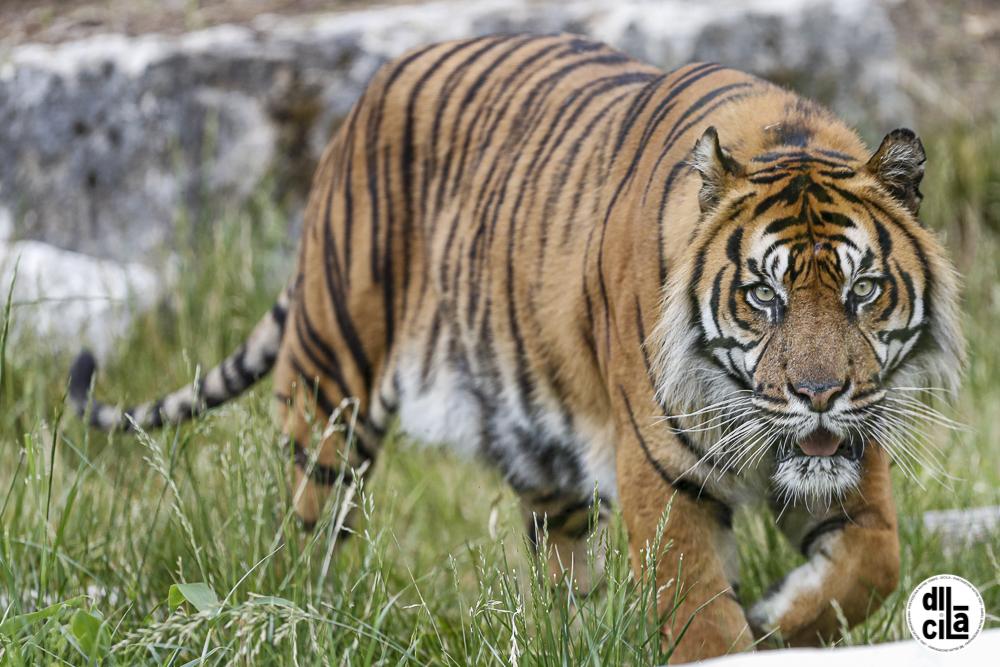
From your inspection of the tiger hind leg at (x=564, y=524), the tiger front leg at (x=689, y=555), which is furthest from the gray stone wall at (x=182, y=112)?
the tiger front leg at (x=689, y=555)

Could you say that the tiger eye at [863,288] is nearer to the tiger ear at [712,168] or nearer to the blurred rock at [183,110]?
the tiger ear at [712,168]

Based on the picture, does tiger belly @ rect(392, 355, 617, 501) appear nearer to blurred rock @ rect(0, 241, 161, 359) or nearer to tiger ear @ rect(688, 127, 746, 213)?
tiger ear @ rect(688, 127, 746, 213)

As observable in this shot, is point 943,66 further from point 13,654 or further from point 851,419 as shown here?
point 13,654

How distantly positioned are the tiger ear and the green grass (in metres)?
0.68

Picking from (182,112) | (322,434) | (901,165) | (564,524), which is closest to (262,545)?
(322,434)

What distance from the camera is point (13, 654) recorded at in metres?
2.16

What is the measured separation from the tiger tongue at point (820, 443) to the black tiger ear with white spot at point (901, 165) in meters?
0.46

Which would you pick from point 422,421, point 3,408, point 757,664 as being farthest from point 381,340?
point 757,664

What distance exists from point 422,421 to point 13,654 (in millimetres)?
1599

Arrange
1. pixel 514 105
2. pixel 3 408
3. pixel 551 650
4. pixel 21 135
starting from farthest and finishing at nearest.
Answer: pixel 21 135
pixel 3 408
pixel 514 105
pixel 551 650

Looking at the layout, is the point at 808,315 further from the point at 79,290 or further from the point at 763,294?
the point at 79,290

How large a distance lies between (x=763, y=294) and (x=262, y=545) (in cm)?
123

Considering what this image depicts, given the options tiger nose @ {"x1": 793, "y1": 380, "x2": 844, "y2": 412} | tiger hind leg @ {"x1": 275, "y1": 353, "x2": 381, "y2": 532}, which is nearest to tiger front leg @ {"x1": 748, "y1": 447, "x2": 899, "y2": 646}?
tiger nose @ {"x1": 793, "y1": 380, "x2": 844, "y2": 412}

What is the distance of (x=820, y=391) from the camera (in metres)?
2.30
